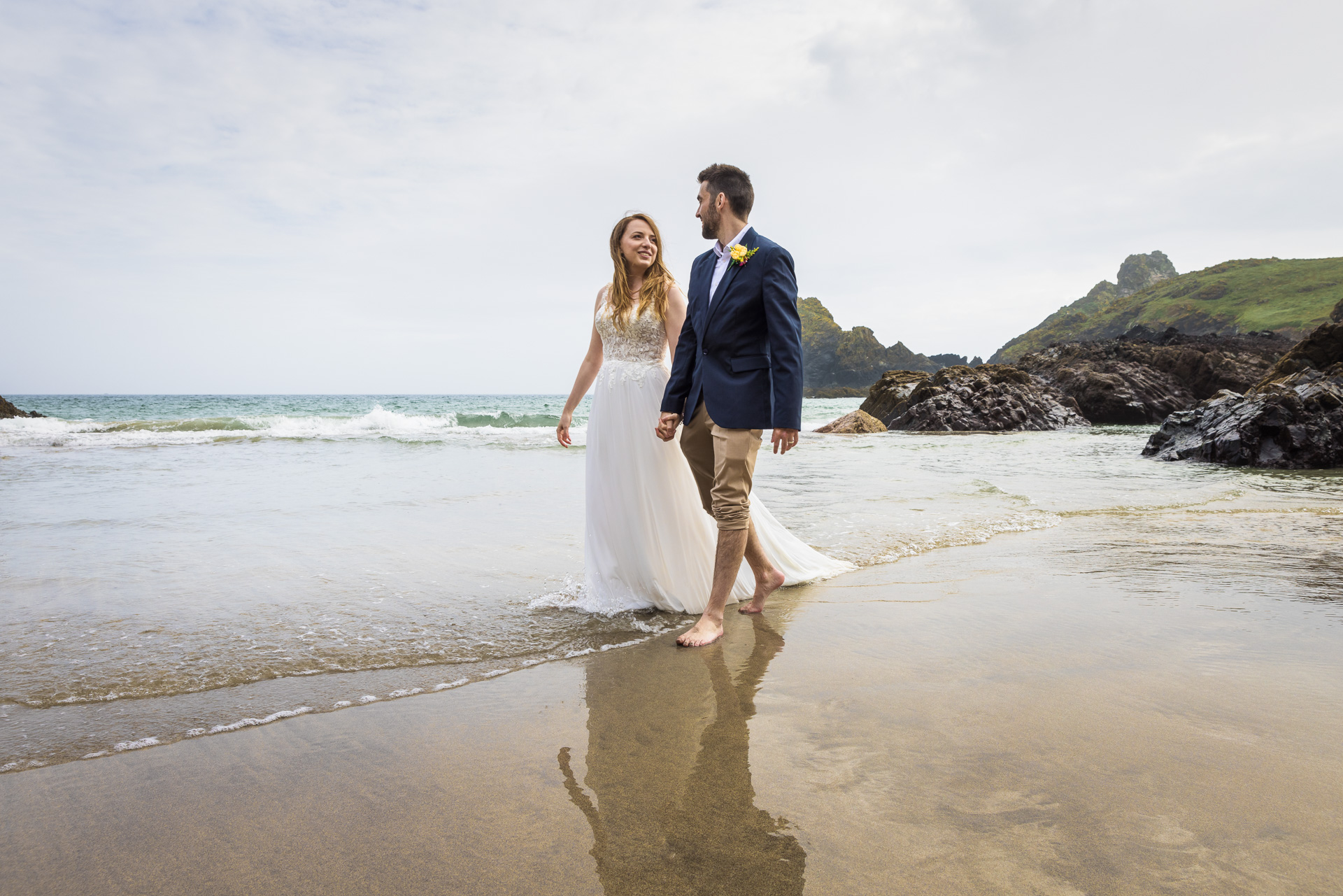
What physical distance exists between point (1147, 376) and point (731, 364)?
1290 inches

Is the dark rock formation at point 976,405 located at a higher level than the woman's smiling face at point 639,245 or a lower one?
lower

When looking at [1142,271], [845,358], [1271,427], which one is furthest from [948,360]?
[1271,427]

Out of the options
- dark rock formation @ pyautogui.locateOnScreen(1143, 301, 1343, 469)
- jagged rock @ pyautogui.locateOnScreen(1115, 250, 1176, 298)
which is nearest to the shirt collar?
dark rock formation @ pyautogui.locateOnScreen(1143, 301, 1343, 469)

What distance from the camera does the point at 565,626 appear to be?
3607mm

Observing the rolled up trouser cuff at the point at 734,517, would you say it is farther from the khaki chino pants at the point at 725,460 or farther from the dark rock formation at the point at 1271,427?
the dark rock formation at the point at 1271,427

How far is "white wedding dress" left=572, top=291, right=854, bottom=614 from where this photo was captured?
4.05m

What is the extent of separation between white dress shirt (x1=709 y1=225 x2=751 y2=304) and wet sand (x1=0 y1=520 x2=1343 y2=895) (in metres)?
1.79

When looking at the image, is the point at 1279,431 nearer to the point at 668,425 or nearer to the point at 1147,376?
the point at 668,425

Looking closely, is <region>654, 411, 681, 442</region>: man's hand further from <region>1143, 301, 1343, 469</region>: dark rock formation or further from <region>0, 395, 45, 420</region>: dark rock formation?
<region>0, 395, 45, 420</region>: dark rock formation

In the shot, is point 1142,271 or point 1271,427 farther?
point 1142,271

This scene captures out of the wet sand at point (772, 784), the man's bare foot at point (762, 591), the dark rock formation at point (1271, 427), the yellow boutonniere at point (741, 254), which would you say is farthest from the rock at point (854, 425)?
the wet sand at point (772, 784)

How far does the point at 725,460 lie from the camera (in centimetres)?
357

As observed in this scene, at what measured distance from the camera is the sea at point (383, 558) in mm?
2820

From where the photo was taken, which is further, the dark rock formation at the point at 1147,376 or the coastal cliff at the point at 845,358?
the coastal cliff at the point at 845,358
